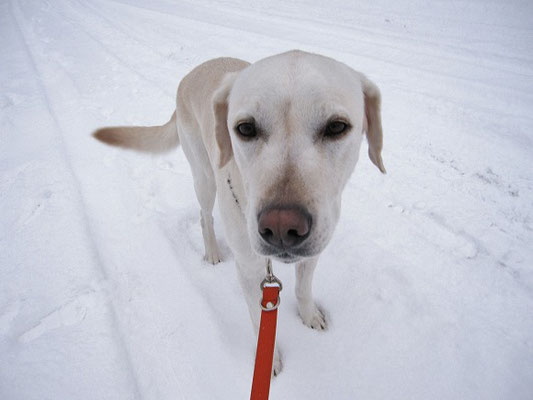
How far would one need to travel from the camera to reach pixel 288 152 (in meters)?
1.15

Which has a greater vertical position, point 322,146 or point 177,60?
point 322,146

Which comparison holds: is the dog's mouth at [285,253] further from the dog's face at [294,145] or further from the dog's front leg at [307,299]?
the dog's front leg at [307,299]

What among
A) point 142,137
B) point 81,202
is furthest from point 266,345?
point 81,202

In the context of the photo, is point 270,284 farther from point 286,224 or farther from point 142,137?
point 142,137

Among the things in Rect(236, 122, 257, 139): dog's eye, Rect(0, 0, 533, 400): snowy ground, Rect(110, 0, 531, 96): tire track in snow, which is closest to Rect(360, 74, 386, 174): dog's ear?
Rect(236, 122, 257, 139): dog's eye

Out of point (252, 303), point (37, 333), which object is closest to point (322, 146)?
point (252, 303)

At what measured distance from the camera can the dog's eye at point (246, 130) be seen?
1.28 metres

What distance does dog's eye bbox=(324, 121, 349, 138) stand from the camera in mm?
1229

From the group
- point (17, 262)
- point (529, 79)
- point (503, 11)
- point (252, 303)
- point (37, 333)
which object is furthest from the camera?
point (503, 11)

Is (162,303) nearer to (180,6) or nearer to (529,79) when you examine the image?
(529,79)

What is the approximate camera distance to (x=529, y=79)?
→ 4094 millimetres

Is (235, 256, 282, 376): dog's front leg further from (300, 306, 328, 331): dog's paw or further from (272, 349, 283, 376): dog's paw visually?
(300, 306, 328, 331): dog's paw

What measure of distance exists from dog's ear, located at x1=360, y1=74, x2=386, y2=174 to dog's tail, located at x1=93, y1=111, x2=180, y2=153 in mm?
1737

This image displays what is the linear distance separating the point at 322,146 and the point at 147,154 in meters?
1.84
